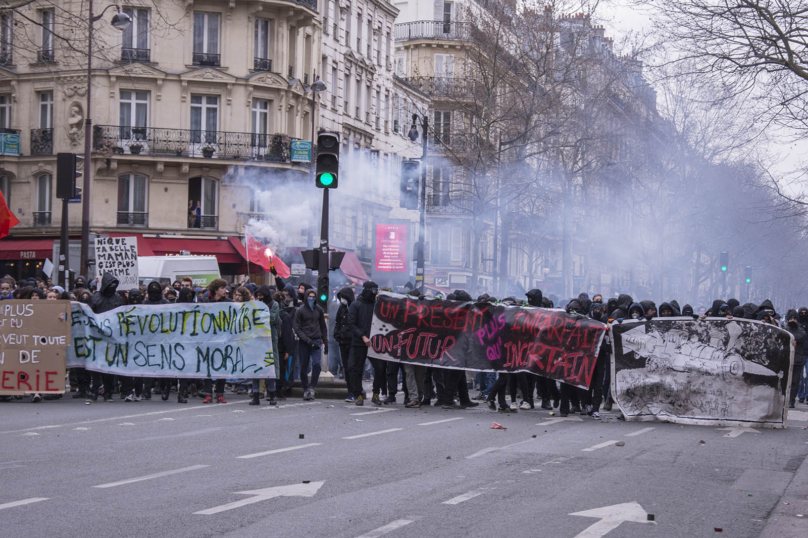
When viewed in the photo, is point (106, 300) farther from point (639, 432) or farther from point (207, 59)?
point (207, 59)

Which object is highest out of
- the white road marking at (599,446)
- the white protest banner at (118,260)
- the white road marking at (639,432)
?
the white protest banner at (118,260)

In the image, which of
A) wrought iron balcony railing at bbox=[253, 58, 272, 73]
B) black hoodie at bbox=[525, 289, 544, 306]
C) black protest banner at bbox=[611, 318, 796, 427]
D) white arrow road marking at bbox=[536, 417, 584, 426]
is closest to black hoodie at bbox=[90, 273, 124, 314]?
black hoodie at bbox=[525, 289, 544, 306]

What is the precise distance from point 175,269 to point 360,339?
16759 millimetres

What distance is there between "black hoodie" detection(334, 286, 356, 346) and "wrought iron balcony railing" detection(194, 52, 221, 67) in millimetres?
27829

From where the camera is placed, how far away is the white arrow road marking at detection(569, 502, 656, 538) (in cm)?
733

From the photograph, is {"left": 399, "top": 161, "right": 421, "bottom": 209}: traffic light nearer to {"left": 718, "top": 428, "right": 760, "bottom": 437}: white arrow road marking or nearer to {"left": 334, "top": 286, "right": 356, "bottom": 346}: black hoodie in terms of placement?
{"left": 334, "top": 286, "right": 356, "bottom": 346}: black hoodie

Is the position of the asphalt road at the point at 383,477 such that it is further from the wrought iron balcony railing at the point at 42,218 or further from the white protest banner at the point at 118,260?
the wrought iron balcony railing at the point at 42,218

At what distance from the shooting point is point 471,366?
17.1 meters

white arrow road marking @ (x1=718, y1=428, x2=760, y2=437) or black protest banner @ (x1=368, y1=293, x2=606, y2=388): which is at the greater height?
black protest banner @ (x1=368, y1=293, x2=606, y2=388)

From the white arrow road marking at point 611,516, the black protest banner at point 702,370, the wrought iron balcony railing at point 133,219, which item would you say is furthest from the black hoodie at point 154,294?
the wrought iron balcony railing at point 133,219

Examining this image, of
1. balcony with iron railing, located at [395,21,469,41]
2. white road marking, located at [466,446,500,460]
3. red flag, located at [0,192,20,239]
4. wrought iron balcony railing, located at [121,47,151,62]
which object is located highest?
balcony with iron railing, located at [395,21,469,41]

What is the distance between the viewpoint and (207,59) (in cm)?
4372

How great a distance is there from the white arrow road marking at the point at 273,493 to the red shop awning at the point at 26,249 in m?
34.3

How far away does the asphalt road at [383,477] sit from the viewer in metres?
7.39
